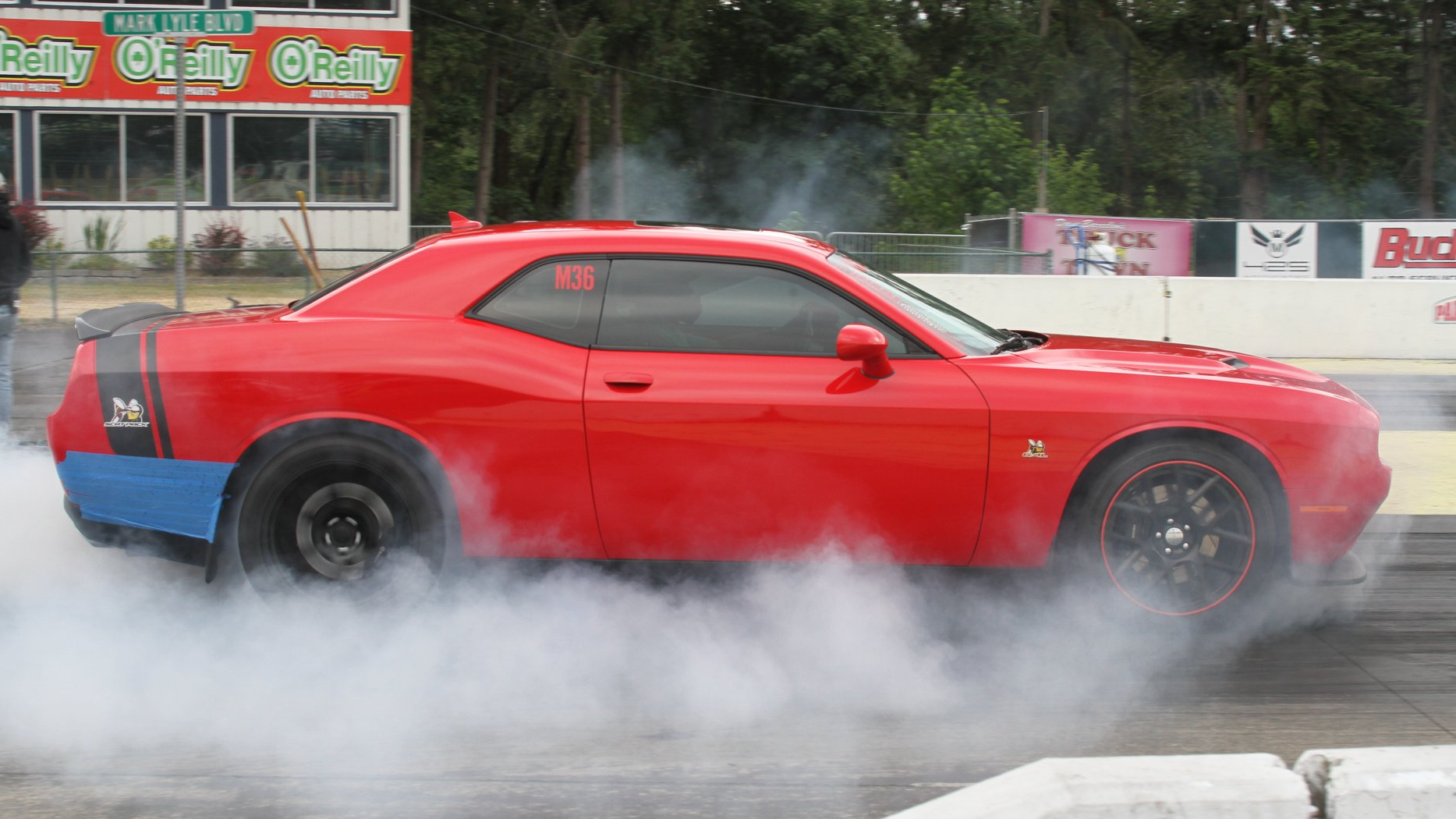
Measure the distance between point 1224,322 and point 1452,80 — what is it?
35.7 m

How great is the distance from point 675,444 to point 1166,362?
1.90 metres

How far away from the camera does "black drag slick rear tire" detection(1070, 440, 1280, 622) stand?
4.64 meters

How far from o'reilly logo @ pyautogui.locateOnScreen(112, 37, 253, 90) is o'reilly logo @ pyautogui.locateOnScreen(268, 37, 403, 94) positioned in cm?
61

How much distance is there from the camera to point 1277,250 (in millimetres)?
22312

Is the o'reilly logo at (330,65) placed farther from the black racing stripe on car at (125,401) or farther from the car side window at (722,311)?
the car side window at (722,311)

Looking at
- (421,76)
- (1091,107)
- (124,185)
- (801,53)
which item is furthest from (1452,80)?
(124,185)

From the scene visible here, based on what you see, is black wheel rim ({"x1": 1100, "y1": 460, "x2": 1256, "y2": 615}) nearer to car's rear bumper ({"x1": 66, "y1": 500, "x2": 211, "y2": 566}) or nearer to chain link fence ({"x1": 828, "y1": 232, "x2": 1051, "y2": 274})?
car's rear bumper ({"x1": 66, "y1": 500, "x2": 211, "y2": 566})

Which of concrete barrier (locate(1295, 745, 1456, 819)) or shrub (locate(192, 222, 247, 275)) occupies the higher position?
shrub (locate(192, 222, 247, 275))

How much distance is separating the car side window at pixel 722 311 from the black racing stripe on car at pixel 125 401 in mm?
1587

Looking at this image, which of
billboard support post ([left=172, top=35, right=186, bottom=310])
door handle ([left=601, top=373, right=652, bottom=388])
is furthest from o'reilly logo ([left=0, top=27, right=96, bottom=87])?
door handle ([left=601, top=373, right=652, bottom=388])

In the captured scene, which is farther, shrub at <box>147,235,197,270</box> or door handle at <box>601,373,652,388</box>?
shrub at <box>147,235,197,270</box>

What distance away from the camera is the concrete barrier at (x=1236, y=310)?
48.0ft

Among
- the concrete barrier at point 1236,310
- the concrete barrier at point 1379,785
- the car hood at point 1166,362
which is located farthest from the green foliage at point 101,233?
the concrete barrier at point 1379,785

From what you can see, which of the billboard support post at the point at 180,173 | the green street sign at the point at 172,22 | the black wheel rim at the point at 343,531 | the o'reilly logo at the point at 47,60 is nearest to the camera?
the black wheel rim at the point at 343,531
